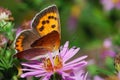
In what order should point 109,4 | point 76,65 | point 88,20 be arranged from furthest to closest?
point 88,20 < point 109,4 < point 76,65

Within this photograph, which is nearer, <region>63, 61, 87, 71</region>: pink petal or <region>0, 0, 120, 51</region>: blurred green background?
<region>63, 61, 87, 71</region>: pink petal

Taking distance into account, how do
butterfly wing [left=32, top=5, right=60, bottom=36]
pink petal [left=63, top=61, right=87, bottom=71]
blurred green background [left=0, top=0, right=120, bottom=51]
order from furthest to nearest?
blurred green background [left=0, top=0, right=120, bottom=51] → butterfly wing [left=32, top=5, right=60, bottom=36] → pink petal [left=63, top=61, right=87, bottom=71]

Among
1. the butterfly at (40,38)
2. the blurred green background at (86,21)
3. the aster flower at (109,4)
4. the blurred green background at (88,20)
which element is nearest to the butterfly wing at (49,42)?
the butterfly at (40,38)

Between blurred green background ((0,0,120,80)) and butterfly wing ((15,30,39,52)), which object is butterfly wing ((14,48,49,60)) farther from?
blurred green background ((0,0,120,80))

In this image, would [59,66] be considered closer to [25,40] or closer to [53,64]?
[53,64]

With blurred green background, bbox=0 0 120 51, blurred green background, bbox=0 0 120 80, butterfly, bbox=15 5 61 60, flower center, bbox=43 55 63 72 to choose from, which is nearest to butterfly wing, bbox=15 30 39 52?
butterfly, bbox=15 5 61 60

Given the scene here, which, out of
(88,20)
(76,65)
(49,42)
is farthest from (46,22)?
(88,20)

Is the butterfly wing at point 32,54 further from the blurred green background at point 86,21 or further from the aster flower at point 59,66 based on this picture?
the blurred green background at point 86,21
